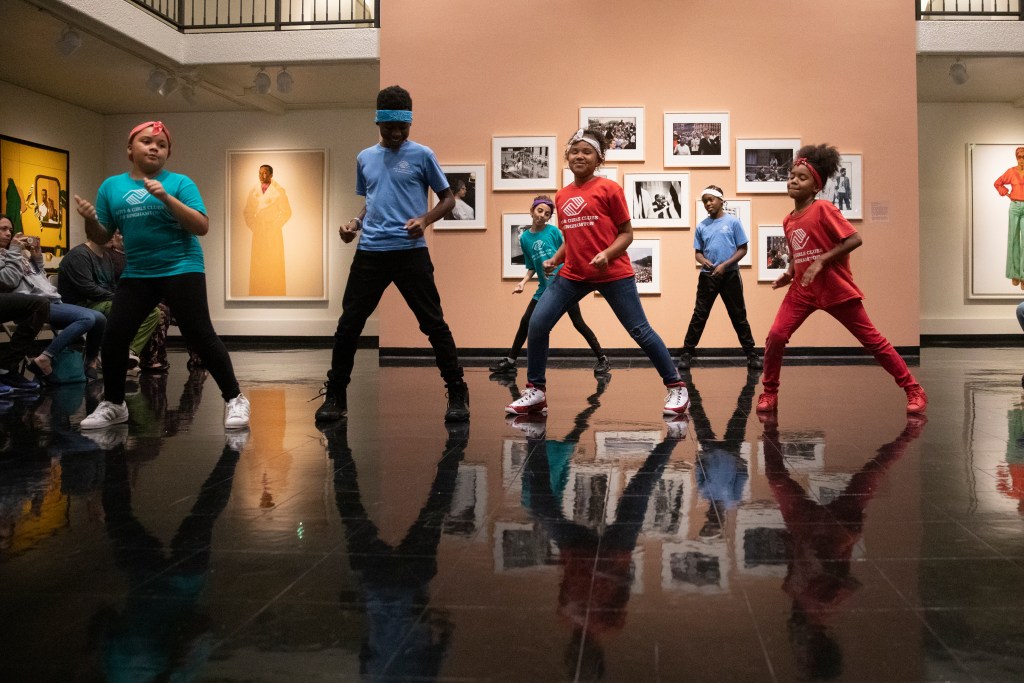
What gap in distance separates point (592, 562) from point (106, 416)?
3.45 meters

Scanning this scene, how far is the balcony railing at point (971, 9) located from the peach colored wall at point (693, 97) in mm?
1194

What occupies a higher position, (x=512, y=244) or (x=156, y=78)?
(x=156, y=78)

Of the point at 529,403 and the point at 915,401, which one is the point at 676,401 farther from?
the point at 915,401

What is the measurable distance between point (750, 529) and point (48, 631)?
5.73 feet

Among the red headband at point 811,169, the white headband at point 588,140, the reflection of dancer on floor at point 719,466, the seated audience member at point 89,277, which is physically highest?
the white headband at point 588,140

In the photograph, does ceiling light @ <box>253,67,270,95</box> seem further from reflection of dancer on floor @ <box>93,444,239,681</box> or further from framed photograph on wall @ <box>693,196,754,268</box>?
reflection of dancer on floor @ <box>93,444,239,681</box>

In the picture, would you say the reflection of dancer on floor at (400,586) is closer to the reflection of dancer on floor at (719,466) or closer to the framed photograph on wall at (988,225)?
the reflection of dancer on floor at (719,466)

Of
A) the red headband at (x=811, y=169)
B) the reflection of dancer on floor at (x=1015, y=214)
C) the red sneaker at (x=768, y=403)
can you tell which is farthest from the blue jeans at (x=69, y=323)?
the reflection of dancer on floor at (x=1015, y=214)

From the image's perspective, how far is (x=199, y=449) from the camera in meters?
4.18

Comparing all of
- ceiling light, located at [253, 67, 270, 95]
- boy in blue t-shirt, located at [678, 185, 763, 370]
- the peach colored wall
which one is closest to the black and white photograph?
the peach colored wall

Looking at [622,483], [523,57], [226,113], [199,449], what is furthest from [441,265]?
[622,483]

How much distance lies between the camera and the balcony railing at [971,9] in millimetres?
11883

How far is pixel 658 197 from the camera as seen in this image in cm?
1138

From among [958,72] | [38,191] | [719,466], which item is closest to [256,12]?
[38,191]
